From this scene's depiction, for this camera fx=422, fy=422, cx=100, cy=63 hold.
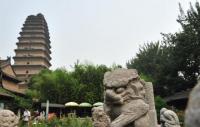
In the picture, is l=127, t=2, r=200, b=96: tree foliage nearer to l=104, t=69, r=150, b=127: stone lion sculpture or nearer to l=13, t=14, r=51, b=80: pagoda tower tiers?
l=104, t=69, r=150, b=127: stone lion sculpture

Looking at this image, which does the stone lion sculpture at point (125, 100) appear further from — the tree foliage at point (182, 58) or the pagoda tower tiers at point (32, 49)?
the pagoda tower tiers at point (32, 49)

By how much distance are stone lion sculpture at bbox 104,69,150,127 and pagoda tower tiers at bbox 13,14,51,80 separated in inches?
2765

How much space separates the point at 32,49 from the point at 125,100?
243ft

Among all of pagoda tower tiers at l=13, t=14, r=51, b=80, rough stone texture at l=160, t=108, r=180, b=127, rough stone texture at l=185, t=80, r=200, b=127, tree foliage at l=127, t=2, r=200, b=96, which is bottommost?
rough stone texture at l=185, t=80, r=200, b=127

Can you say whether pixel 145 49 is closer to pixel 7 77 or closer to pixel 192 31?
pixel 7 77

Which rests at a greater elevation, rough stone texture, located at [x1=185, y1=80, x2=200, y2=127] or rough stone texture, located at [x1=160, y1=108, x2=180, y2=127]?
rough stone texture, located at [x1=160, y1=108, x2=180, y2=127]

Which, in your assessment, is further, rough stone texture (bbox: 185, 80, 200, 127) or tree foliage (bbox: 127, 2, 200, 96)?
tree foliage (bbox: 127, 2, 200, 96)

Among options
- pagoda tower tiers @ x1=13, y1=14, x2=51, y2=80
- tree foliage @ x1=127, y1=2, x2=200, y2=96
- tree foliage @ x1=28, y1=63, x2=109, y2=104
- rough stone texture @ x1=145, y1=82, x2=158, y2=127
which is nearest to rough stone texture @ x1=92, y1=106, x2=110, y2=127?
rough stone texture @ x1=145, y1=82, x2=158, y2=127

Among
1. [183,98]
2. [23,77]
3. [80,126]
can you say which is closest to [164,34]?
[183,98]

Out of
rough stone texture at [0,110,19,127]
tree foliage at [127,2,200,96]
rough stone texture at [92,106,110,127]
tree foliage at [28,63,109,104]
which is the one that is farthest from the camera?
tree foliage at [28,63,109,104]

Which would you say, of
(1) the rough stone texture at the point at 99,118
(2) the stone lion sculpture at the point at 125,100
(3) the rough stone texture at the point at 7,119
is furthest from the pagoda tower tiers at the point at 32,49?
(2) the stone lion sculpture at the point at 125,100

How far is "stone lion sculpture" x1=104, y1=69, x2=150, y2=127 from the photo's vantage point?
16.6 ft

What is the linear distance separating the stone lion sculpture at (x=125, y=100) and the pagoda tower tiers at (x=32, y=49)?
7024cm

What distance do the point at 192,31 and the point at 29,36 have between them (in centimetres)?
5105
